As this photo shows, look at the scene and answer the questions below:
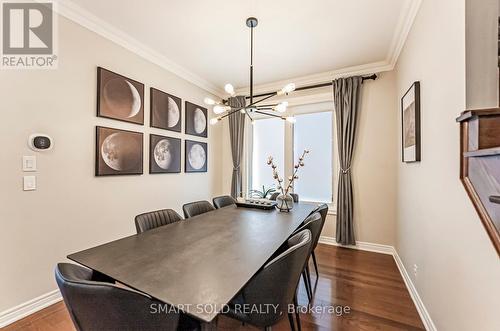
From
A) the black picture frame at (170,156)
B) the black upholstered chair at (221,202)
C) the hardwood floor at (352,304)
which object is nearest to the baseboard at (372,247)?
the hardwood floor at (352,304)

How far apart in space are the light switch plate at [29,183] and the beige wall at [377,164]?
3781 mm

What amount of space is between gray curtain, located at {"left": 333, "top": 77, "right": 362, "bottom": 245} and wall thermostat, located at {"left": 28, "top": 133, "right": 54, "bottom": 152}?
3505 mm

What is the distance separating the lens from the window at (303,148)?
12.2ft

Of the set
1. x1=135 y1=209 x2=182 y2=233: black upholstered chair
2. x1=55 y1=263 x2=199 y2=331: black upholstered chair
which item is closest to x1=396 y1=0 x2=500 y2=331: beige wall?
x1=55 y1=263 x2=199 y2=331: black upholstered chair

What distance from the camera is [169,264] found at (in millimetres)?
1153

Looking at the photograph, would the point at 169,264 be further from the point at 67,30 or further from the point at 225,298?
the point at 67,30

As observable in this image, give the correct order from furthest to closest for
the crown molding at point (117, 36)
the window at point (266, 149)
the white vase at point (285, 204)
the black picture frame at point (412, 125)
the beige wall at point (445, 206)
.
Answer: the window at point (266, 149) < the white vase at point (285, 204) < the crown molding at point (117, 36) < the black picture frame at point (412, 125) < the beige wall at point (445, 206)

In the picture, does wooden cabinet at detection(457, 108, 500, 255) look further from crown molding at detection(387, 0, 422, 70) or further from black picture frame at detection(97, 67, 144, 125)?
black picture frame at detection(97, 67, 144, 125)

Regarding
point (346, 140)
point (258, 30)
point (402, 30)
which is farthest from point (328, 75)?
point (258, 30)

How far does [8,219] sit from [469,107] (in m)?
3.23

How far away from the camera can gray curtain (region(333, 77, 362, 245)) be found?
10.8 ft

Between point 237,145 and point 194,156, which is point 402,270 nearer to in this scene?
point 237,145

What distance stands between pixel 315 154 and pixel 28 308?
3.83 m

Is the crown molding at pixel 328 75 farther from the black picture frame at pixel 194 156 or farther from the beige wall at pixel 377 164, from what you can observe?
the black picture frame at pixel 194 156
